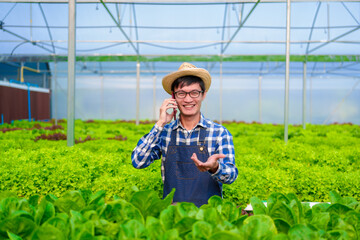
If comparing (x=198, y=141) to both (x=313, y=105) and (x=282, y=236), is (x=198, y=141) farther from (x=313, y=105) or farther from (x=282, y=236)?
(x=313, y=105)

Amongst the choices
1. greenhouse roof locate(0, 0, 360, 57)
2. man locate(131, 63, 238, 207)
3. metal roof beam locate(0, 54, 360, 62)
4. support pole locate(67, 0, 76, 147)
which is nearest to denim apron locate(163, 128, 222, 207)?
man locate(131, 63, 238, 207)

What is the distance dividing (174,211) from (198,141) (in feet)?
3.96

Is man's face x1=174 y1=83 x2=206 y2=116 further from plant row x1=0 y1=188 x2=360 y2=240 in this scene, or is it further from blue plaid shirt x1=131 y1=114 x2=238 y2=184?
plant row x1=0 y1=188 x2=360 y2=240

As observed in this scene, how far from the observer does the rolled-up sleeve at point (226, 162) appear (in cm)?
208

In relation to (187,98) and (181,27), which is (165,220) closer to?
(187,98)

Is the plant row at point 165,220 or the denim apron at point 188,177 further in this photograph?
the denim apron at point 188,177

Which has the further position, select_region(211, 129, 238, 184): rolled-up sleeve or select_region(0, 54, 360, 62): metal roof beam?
select_region(0, 54, 360, 62): metal roof beam

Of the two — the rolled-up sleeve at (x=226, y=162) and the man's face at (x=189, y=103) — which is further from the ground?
the man's face at (x=189, y=103)

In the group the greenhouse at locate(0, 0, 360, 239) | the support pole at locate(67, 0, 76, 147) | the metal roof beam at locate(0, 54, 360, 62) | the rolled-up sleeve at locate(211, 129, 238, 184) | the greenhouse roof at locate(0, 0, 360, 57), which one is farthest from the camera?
the metal roof beam at locate(0, 54, 360, 62)

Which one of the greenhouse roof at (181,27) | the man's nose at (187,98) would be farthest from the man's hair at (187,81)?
the greenhouse roof at (181,27)

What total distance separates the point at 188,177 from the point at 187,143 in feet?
0.88

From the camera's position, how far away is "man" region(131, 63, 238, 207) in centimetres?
239

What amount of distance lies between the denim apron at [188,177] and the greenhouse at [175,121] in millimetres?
57

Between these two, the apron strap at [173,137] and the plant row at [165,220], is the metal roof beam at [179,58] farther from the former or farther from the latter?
the plant row at [165,220]
